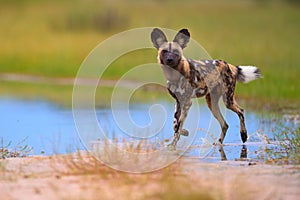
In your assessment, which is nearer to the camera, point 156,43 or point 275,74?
point 156,43

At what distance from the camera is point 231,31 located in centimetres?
2439

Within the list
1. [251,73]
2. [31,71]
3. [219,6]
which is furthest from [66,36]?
[251,73]

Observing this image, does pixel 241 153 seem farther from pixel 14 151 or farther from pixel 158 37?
pixel 14 151

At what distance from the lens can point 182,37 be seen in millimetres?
7859

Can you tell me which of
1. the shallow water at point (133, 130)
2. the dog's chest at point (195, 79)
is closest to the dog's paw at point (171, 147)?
the shallow water at point (133, 130)

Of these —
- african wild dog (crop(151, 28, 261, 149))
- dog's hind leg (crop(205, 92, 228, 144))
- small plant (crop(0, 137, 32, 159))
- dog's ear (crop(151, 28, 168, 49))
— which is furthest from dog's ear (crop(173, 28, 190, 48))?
small plant (crop(0, 137, 32, 159))

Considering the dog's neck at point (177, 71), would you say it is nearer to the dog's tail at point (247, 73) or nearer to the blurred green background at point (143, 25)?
the dog's tail at point (247, 73)

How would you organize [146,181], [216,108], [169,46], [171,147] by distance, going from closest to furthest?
[146,181]
[171,147]
[169,46]
[216,108]

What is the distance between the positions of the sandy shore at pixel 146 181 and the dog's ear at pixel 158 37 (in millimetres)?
1716

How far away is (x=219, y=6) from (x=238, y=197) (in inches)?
1042

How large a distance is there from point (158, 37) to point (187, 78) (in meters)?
0.53

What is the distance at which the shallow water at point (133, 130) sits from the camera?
7770 mm

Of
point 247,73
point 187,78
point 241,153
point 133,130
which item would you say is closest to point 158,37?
point 187,78

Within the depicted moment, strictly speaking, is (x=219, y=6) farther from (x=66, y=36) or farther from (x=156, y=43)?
(x=156, y=43)
